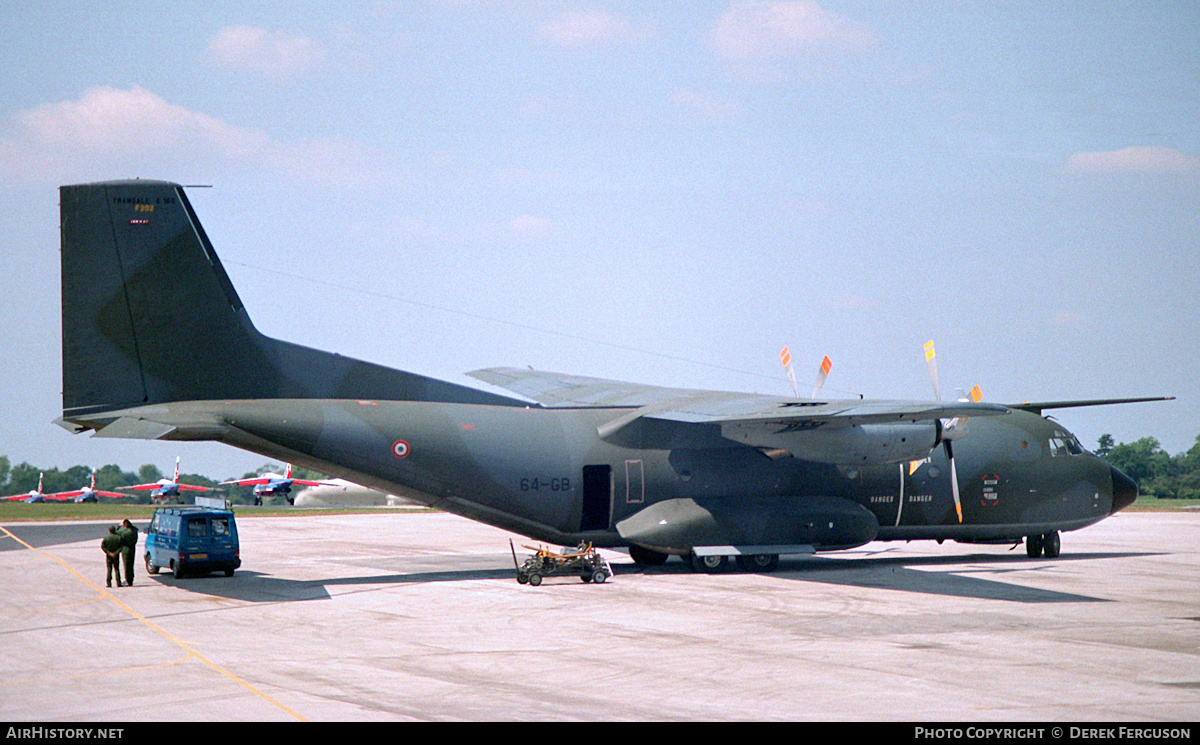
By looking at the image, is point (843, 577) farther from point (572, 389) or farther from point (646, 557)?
point (572, 389)

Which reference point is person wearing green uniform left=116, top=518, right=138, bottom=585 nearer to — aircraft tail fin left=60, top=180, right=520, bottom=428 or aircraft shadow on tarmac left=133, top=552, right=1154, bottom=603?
aircraft shadow on tarmac left=133, top=552, right=1154, bottom=603

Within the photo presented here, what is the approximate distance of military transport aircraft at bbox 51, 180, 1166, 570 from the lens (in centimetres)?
2295

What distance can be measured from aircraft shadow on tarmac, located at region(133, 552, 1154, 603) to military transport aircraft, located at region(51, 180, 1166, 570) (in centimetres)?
91

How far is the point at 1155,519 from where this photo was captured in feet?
199

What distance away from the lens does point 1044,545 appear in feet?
103

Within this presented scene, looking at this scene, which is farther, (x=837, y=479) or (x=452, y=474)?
(x=837, y=479)

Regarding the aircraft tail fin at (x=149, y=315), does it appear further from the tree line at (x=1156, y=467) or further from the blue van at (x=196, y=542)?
the tree line at (x=1156, y=467)

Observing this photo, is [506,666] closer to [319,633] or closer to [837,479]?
[319,633]

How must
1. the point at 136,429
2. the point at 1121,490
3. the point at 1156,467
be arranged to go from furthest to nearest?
the point at 1156,467, the point at 1121,490, the point at 136,429

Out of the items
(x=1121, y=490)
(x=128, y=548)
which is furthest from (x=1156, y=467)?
(x=128, y=548)

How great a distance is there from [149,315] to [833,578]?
17.6 m

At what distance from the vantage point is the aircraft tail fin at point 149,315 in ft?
74.7
